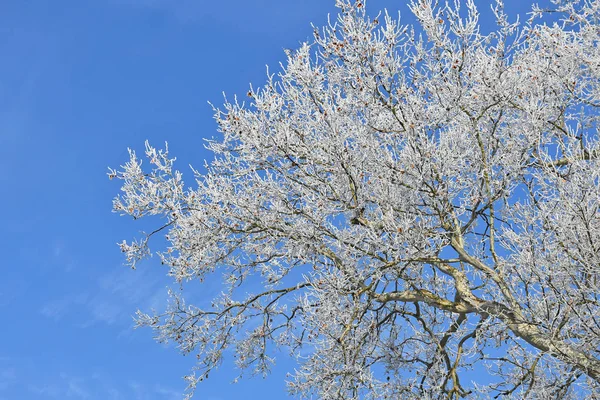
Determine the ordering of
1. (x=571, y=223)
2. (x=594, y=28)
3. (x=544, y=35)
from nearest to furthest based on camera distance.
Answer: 1. (x=571, y=223)
2. (x=594, y=28)
3. (x=544, y=35)

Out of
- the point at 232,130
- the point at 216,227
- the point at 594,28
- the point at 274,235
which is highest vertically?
the point at 594,28

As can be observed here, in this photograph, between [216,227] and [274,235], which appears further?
[216,227]

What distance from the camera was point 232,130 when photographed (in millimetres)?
10070

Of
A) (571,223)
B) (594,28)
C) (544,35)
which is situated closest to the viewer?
(571,223)

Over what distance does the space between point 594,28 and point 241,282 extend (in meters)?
7.19

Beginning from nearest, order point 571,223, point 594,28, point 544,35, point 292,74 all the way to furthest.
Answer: point 571,223 < point 292,74 < point 594,28 < point 544,35

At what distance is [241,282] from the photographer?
1114cm

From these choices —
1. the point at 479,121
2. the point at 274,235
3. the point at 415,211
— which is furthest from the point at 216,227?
the point at 479,121

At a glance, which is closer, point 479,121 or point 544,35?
point 479,121

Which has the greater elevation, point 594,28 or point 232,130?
point 594,28

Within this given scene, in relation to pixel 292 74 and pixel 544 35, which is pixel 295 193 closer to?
pixel 292 74

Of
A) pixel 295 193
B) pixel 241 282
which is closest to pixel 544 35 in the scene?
pixel 295 193

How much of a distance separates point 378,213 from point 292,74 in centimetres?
247

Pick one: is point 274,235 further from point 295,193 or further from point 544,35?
point 544,35
